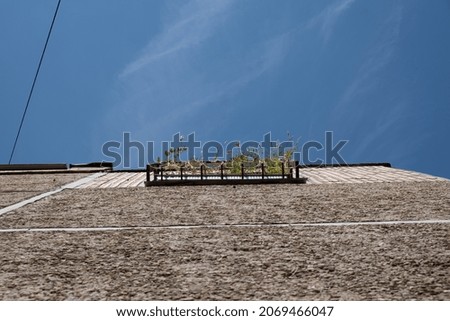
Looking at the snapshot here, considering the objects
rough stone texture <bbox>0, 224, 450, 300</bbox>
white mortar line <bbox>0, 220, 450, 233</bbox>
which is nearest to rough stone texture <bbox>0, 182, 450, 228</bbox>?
white mortar line <bbox>0, 220, 450, 233</bbox>

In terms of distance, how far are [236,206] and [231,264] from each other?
4027mm

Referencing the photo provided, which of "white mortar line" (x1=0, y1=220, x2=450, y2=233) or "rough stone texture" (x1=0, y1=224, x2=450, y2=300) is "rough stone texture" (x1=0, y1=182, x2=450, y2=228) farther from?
"rough stone texture" (x1=0, y1=224, x2=450, y2=300)

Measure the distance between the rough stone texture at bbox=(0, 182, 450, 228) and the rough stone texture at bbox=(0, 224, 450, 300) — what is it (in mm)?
876

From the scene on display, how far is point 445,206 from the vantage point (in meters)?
7.93

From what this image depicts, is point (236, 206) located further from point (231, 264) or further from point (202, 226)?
point (231, 264)

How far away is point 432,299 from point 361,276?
64 cm

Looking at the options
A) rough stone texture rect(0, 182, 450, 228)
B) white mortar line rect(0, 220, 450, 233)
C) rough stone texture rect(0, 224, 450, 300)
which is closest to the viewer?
rough stone texture rect(0, 224, 450, 300)

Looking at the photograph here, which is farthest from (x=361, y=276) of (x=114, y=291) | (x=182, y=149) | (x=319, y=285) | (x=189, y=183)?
(x=182, y=149)

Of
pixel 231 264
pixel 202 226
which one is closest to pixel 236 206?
pixel 202 226

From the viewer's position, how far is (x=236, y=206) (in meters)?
8.52

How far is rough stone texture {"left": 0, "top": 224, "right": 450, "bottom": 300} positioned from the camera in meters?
3.71

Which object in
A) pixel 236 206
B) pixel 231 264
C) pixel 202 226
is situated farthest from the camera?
pixel 236 206

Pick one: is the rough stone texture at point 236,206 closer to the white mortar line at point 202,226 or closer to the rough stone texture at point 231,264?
the white mortar line at point 202,226
